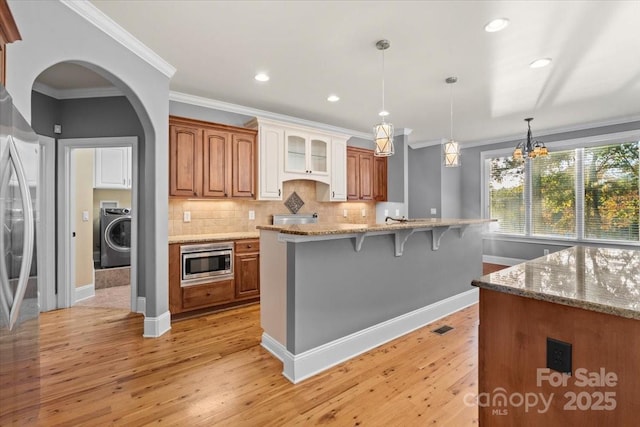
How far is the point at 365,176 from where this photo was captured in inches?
221

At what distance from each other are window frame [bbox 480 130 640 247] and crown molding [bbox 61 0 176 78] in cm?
625

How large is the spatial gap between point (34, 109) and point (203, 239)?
2.34 metres

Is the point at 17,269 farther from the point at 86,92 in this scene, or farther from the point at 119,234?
the point at 119,234

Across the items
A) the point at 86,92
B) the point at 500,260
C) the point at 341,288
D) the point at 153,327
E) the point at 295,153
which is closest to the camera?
the point at 341,288

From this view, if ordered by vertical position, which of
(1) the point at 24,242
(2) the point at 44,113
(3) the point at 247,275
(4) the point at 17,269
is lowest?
(3) the point at 247,275

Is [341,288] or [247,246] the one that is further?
[247,246]

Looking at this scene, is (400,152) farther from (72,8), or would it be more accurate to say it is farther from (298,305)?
(72,8)

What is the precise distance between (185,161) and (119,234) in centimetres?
274

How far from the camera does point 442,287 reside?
11.5 ft

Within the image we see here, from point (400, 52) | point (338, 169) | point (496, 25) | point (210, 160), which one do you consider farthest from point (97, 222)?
point (496, 25)

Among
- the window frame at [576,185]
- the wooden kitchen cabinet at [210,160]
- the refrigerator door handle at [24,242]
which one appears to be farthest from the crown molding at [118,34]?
A: the window frame at [576,185]

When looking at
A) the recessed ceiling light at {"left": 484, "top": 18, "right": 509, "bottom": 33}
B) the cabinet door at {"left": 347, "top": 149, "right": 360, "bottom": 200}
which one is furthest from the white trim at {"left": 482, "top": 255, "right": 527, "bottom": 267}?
the recessed ceiling light at {"left": 484, "top": 18, "right": 509, "bottom": 33}

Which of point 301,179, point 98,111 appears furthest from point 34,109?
point 301,179

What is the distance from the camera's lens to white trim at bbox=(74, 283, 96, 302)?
13.3ft
